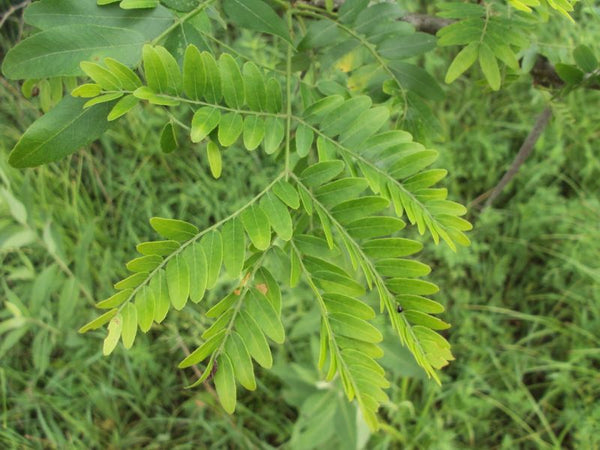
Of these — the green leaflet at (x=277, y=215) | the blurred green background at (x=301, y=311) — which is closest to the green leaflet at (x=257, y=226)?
the green leaflet at (x=277, y=215)

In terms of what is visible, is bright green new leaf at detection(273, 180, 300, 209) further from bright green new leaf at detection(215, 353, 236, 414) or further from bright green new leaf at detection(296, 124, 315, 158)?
bright green new leaf at detection(215, 353, 236, 414)

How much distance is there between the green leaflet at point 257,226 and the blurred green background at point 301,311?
121 centimetres

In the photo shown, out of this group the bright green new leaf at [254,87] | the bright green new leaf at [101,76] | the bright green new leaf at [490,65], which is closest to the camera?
the bright green new leaf at [101,76]

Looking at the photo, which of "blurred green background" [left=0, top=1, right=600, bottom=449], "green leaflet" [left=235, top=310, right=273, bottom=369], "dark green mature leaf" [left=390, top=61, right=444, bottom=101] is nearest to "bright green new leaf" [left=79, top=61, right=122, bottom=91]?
"green leaflet" [left=235, top=310, right=273, bottom=369]

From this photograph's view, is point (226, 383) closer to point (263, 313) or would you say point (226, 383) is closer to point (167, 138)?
point (263, 313)

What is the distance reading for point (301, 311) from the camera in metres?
2.21

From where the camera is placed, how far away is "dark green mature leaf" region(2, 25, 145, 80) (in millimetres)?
701

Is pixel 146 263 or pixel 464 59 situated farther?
pixel 464 59

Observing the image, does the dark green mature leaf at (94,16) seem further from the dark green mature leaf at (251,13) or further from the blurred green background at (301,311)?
the blurred green background at (301,311)

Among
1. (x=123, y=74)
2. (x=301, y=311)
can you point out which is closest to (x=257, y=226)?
(x=123, y=74)

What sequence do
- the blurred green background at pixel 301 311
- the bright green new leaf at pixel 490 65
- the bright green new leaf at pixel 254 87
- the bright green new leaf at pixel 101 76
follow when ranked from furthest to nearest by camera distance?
the blurred green background at pixel 301 311, the bright green new leaf at pixel 490 65, the bright green new leaf at pixel 254 87, the bright green new leaf at pixel 101 76

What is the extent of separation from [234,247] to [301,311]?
153 centimetres

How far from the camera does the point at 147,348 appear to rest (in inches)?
85.6

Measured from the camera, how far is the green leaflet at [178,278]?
689 millimetres
